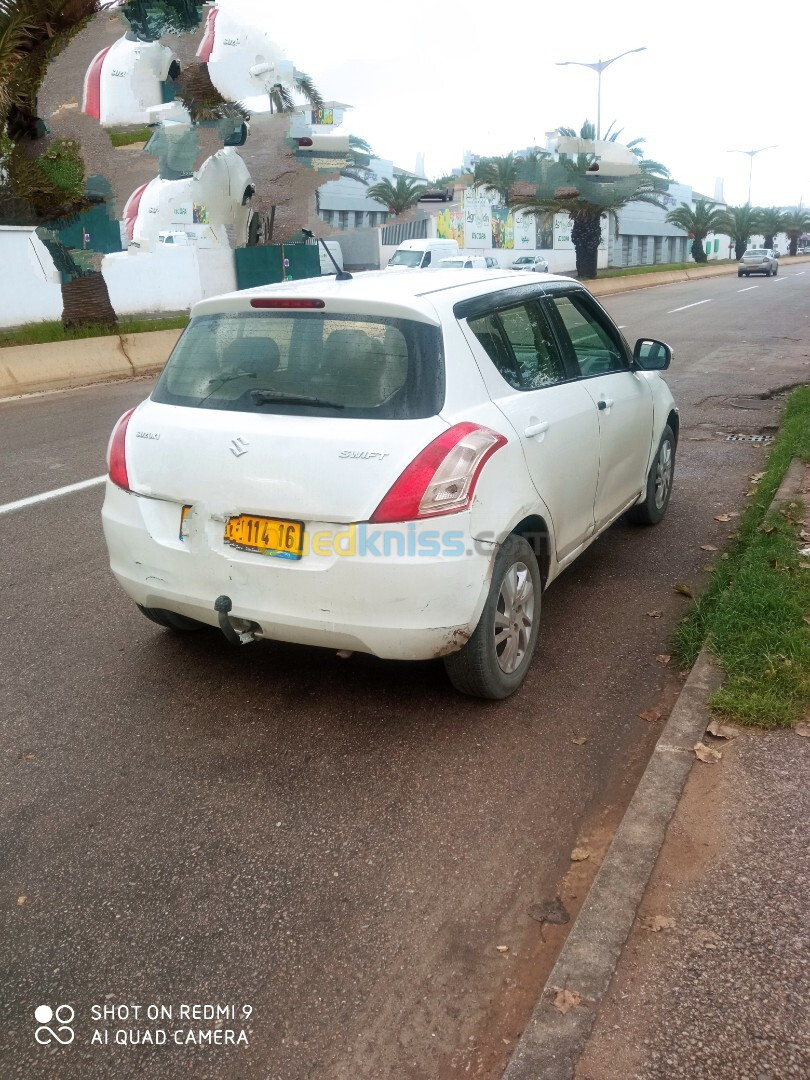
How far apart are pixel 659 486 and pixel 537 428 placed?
2460 millimetres

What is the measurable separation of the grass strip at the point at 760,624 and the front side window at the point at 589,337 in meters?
1.29

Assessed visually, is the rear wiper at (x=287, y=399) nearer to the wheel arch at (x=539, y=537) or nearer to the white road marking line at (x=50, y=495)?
the wheel arch at (x=539, y=537)

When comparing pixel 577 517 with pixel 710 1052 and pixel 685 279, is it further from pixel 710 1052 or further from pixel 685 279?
pixel 685 279

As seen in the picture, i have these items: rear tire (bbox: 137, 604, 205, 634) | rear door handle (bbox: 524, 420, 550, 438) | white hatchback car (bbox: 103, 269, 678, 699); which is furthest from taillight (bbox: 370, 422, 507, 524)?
rear tire (bbox: 137, 604, 205, 634)

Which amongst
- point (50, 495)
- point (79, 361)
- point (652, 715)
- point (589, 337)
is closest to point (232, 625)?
point (652, 715)

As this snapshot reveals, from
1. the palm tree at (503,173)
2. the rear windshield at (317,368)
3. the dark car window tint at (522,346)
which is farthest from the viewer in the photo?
the palm tree at (503,173)

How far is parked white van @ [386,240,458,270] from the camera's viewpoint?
3212 centimetres

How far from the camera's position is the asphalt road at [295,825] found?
2.47 metres

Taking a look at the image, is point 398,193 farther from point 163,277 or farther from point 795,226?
point 795,226

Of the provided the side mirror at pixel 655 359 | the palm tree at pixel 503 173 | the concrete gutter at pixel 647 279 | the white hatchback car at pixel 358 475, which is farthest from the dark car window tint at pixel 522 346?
the palm tree at pixel 503 173

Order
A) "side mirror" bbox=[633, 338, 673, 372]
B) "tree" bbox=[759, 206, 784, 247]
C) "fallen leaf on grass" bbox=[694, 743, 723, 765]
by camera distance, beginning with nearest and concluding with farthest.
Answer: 1. "fallen leaf on grass" bbox=[694, 743, 723, 765]
2. "side mirror" bbox=[633, 338, 673, 372]
3. "tree" bbox=[759, 206, 784, 247]

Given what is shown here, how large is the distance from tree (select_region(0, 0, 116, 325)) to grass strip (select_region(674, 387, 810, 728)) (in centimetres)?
1354

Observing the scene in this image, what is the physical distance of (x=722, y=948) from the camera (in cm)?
251

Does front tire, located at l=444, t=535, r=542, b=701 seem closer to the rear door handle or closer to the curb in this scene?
the rear door handle
